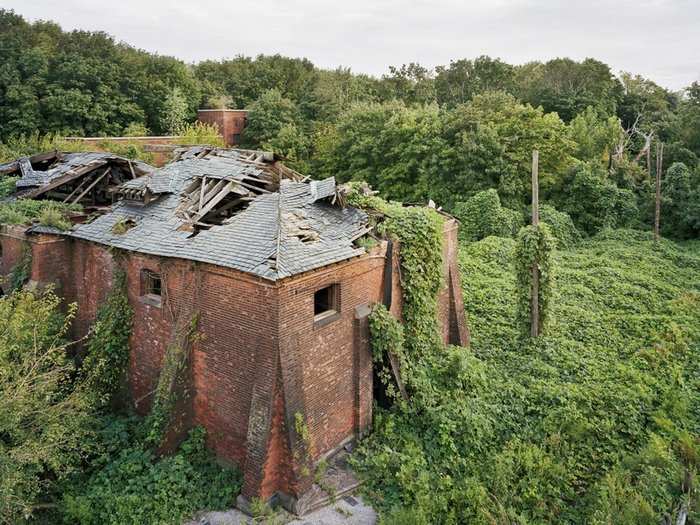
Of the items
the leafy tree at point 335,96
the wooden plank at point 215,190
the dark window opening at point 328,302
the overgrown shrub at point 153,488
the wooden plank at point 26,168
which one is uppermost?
the leafy tree at point 335,96

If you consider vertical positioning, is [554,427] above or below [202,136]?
below

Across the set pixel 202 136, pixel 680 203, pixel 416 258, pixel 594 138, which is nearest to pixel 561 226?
pixel 680 203

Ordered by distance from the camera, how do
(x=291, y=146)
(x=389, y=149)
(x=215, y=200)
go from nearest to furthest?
(x=215, y=200), (x=389, y=149), (x=291, y=146)

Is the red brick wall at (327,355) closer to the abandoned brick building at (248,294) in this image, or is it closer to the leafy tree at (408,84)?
the abandoned brick building at (248,294)

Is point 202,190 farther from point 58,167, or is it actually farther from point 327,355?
point 58,167

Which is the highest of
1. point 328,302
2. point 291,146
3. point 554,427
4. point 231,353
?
point 291,146

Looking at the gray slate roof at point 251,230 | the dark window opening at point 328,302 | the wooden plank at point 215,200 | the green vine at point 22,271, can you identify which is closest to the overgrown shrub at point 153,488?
the dark window opening at point 328,302
